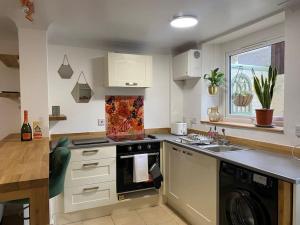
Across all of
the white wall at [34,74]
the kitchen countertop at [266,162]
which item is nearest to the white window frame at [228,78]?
the kitchen countertop at [266,162]

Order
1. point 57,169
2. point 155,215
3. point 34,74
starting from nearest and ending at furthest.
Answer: point 57,169 → point 34,74 → point 155,215

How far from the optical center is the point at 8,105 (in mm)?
2822

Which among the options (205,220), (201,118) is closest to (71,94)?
(201,118)

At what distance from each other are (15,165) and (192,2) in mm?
1727

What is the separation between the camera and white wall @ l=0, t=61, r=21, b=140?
279cm

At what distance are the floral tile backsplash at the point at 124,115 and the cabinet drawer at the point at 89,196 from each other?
30.8 inches

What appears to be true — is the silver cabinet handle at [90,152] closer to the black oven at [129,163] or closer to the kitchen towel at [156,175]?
the black oven at [129,163]

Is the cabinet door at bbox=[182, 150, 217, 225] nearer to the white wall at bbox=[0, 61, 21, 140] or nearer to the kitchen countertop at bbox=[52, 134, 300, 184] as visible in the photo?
the kitchen countertop at bbox=[52, 134, 300, 184]

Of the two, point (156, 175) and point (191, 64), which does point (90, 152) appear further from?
point (191, 64)

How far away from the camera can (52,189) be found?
172 cm

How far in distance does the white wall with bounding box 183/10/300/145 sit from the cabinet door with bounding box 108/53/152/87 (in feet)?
2.46

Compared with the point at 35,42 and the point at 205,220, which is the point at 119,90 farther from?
the point at 205,220

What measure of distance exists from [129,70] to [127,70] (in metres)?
0.03

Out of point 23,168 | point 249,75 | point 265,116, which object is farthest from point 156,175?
point 23,168
